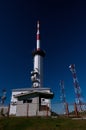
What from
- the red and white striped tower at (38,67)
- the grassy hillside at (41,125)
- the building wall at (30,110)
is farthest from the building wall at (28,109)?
the red and white striped tower at (38,67)

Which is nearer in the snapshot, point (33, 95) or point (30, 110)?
point (30, 110)

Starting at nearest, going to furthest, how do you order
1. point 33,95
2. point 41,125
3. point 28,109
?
point 41,125
point 28,109
point 33,95

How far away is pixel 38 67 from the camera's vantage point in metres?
63.8

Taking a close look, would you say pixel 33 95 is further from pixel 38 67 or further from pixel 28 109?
pixel 38 67

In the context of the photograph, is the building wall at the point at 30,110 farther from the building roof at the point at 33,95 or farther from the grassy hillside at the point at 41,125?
the grassy hillside at the point at 41,125

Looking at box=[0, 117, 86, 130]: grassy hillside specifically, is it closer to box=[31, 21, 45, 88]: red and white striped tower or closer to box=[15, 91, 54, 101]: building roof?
box=[15, 91, 54, 101]: building roof

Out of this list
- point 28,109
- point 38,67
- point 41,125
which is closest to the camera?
point 41,125

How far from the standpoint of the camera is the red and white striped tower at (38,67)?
6114 cm

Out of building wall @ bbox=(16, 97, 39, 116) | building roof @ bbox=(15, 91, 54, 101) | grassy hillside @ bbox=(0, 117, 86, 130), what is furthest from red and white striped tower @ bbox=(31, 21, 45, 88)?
grassy hillside @ bbox=(0, 117, 86, 130)

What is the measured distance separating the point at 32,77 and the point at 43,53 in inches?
435

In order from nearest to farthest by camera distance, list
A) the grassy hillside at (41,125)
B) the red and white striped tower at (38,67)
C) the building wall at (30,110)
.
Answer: the grassy hillside at (41,125) < the building wall at (30,110) < the red and white striped tower at (38,67)

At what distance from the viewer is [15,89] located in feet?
169

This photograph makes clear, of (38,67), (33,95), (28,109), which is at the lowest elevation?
(28,109)

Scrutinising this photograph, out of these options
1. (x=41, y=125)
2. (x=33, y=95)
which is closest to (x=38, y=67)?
(x=33, y=95)
